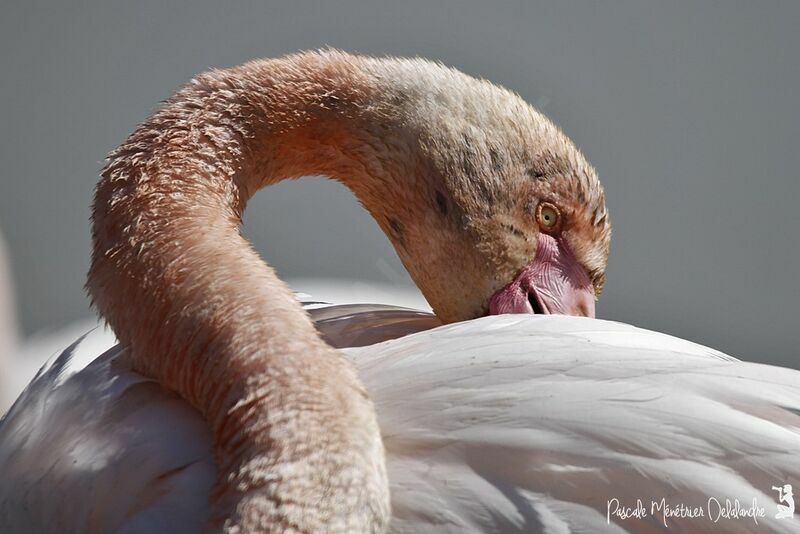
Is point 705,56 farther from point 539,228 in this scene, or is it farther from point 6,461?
point 6,461

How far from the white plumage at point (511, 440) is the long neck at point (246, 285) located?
4 cm

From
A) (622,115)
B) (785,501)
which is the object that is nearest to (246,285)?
(785,501)

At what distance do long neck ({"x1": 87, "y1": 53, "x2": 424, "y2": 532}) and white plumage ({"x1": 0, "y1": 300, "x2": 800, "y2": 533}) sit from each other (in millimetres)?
43

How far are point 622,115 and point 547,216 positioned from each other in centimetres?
128

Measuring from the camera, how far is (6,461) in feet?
3.80

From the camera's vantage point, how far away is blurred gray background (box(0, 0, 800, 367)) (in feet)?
7.57

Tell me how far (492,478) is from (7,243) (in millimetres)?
1588

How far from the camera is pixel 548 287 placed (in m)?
1.26

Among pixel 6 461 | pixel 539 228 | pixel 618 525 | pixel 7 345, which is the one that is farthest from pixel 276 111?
pixel 7 345

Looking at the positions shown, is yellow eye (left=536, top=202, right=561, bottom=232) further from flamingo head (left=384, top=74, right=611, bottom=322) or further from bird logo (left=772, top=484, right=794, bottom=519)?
bird logo (left=772, top=484, right=794, bottom=519)

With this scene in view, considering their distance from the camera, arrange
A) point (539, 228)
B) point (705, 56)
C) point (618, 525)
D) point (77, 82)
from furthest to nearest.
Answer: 1. point (705, 56)
2. point (77, 82)
3. point (539, 228)
4. point (618, 525)

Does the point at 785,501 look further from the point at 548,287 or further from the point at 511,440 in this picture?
the point at 548,287

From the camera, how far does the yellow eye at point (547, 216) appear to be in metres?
1.25

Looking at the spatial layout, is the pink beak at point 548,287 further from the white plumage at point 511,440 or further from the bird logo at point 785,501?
the bird logo at point 785,501
